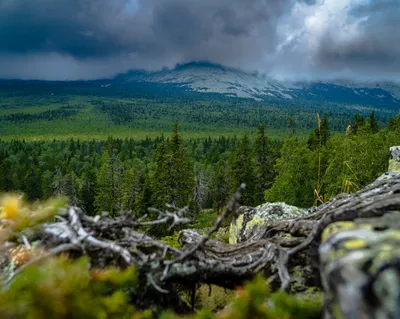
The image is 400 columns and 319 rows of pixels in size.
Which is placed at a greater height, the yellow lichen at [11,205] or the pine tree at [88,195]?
the yellow lichen at [11,205]

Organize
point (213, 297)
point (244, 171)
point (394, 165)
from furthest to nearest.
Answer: point (244, 171)
point (394, 165)
point (213, 297)

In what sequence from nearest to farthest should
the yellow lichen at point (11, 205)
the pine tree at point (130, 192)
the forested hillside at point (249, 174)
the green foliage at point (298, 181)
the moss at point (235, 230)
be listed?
the yellow lichen at point (11, 205) → the moss at point (235, 230) → the forested hillside at point (249, 174) → the green foliage at point (298, 181) → the pine tree at point (130, 192)

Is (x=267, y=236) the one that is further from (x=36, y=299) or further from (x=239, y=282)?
(x=36, y=299)

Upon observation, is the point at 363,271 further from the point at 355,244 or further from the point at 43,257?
the point at 43,257

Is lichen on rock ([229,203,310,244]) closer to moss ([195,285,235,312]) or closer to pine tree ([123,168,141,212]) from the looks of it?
moss ([195,285,235,312])

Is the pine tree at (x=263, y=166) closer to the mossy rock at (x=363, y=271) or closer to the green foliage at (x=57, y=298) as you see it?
the mossy rock at (x=363, y=271)

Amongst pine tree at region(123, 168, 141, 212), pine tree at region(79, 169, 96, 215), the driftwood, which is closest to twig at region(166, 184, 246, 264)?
Result: the driftwood

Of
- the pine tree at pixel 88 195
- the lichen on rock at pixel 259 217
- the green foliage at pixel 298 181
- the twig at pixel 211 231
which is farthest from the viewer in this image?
the pine tree at pixel 88 195

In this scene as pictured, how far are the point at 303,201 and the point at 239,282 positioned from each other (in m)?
31.5

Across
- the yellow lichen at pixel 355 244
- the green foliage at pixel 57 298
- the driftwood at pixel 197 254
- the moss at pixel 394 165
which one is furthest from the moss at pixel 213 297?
the moss at pixel 394 165

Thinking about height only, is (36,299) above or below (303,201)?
above

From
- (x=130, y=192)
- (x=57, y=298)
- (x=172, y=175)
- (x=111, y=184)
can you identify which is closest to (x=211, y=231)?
(x=57, y=298)

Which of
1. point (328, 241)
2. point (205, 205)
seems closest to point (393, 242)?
point (328, 241)

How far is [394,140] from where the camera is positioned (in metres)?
30.9
